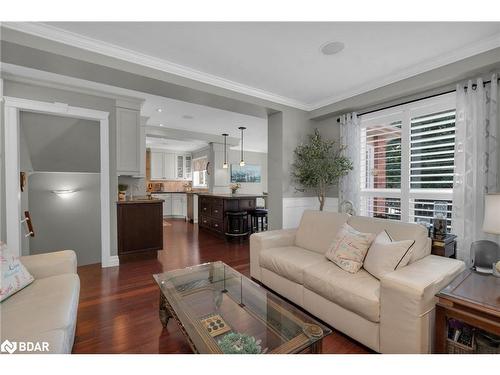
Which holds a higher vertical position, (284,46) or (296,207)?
(284,46)

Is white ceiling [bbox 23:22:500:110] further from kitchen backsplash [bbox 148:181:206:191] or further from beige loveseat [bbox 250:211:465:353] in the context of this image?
kitchen backsplash [bbox 148:181:206:191]

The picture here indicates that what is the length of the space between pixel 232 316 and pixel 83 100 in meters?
3.53

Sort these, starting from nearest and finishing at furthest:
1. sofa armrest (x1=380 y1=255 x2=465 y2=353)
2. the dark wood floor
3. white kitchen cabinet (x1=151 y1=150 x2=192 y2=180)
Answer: sofa armrest (x1=380 y1=255 x2=465 y2=353) < the dark wood floor < white kitchen cabinet (x1=151 y1=150 x2=192 y2=180)

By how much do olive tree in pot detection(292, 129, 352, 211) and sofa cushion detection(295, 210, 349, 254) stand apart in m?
0.70

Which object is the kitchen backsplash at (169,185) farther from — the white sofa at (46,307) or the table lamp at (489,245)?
the table lamp at (489,245)

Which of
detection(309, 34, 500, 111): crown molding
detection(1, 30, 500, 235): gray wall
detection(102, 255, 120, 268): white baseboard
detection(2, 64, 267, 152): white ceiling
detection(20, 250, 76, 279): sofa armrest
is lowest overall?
detection(102, 255, 120, 268): white baseboard

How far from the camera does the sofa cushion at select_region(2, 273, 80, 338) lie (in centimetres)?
132

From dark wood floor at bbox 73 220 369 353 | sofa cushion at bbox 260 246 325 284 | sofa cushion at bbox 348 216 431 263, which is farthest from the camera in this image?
sofa cushion at bbox 260 246 325 284


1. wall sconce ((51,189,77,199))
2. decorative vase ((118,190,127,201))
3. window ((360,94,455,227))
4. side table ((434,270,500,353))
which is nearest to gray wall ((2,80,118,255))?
decorative vase ((118,190,127,201))

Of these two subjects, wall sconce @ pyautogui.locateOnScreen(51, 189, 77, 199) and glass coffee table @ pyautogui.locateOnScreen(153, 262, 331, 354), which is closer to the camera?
glass coffee table @ pyautogui.locateOnScreen(153, 262, 331, 354)

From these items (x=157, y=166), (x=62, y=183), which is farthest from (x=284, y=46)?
(x=157, y=166)

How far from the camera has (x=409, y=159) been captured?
120 inches

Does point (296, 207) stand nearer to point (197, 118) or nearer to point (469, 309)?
point (469, 309)

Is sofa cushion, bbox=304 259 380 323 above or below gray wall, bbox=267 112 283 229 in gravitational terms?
below
